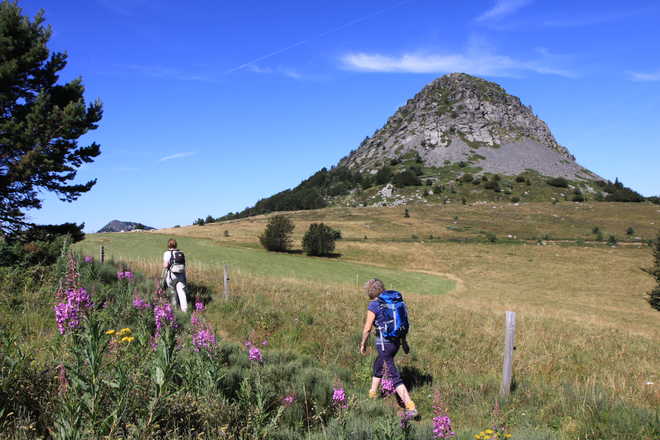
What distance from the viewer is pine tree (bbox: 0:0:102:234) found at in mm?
18781

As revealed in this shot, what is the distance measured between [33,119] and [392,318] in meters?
20.5

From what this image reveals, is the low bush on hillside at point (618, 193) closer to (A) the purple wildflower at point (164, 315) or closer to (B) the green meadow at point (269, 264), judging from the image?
(B) the green meadow at point (269, 264)

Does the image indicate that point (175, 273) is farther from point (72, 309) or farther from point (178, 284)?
point (72, 309)

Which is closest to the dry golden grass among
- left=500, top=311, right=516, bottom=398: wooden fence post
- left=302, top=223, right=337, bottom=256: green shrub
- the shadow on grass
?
left=302, top=223, right=337, bottom=256: green shrub

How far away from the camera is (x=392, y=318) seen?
6043 millimetres

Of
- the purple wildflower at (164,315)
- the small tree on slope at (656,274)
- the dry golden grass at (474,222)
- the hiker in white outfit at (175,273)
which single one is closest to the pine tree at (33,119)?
the hiker in white outfit at (175,273)

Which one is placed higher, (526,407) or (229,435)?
(229,435)

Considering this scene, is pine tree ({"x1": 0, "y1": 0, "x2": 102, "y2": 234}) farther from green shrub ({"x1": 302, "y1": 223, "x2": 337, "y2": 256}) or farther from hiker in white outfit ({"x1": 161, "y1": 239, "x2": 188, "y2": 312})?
green shrub ({"x1": 302, "y1": 223, "x2": 337, "y2": 256})

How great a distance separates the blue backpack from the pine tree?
19.6 metres

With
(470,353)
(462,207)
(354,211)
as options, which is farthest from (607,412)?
(462,207)

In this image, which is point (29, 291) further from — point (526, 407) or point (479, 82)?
point (479, 82)

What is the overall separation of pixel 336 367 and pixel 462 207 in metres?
84.0

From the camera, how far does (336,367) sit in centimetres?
770

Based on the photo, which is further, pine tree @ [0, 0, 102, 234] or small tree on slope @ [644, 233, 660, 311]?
small tree on slope @ [644, 233, 660, 311]
